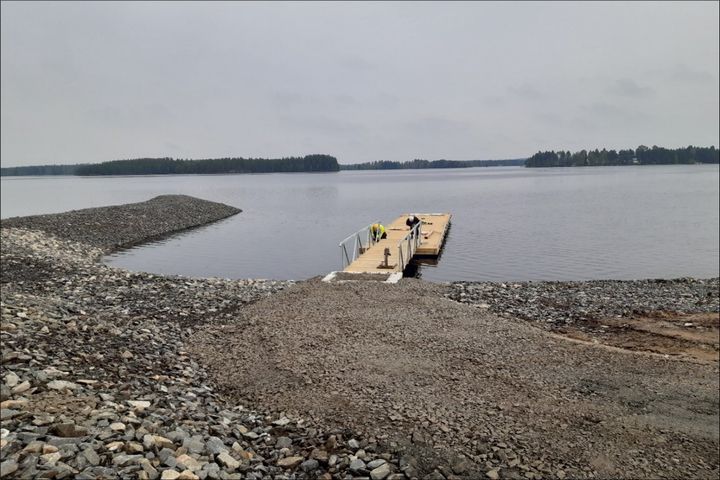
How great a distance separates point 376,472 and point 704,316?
12.2 m

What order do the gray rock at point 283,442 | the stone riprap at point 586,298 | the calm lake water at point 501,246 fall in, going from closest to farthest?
the gray rock at point 283,442 → the stone riprap at point 586,298 → the calm lake water at point 501,246

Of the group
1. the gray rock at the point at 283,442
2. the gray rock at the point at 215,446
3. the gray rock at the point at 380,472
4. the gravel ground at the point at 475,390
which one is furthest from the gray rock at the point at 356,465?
the gray rock at the point at 215,446

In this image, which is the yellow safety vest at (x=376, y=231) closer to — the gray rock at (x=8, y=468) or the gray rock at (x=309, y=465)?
the gray rock at (x=309, y=465)

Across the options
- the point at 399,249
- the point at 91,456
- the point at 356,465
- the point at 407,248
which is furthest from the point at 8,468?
the point at 407,248

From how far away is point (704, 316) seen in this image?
13.5 m

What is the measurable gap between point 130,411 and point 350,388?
3267 mm

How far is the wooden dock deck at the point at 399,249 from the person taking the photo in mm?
19505

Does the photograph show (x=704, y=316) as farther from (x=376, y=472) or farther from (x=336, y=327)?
(x=376, y=472)

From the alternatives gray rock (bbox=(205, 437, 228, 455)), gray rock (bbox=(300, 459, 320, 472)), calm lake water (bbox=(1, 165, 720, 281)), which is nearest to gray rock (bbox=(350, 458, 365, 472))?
gray rock (bbox=(300, 459, 320, 472))

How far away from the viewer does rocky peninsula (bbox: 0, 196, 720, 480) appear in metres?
5.65

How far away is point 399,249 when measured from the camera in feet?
64.7

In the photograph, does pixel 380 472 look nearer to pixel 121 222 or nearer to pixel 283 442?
pixel 283 442

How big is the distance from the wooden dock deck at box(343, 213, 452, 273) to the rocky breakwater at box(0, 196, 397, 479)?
23.0 feet

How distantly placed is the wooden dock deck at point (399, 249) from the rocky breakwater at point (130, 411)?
7.00 m
